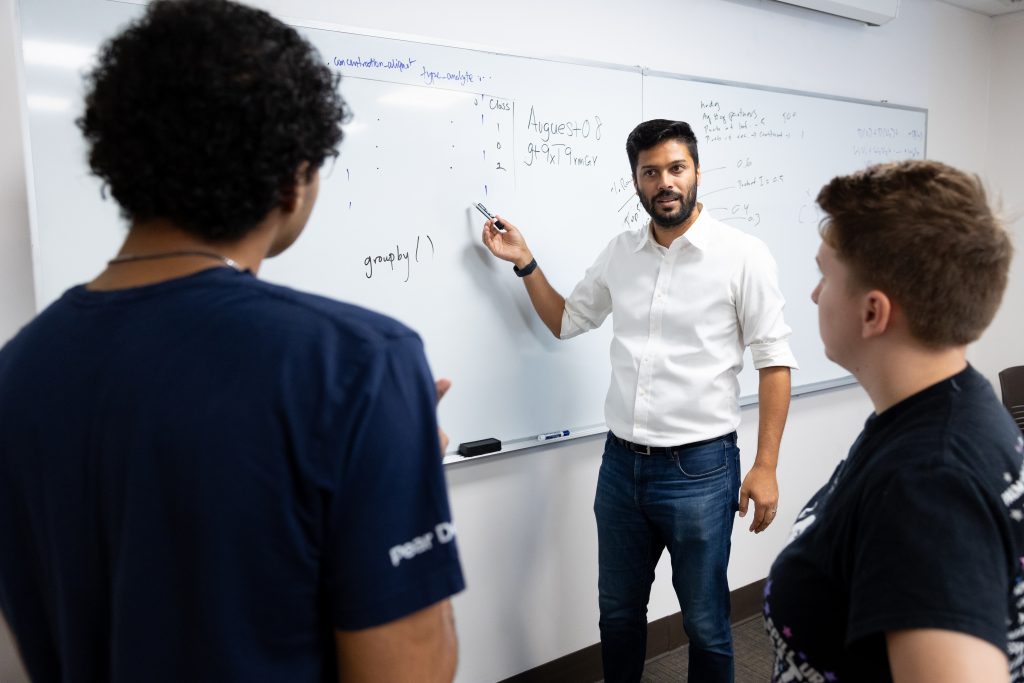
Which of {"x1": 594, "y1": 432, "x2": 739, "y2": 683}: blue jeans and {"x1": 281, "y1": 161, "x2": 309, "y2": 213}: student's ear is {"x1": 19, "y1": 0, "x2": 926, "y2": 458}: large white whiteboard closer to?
{"x1": 594, "y1": 432, "x2": 739, "y2": 683}: blue jeans

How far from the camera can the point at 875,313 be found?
0.87 metres

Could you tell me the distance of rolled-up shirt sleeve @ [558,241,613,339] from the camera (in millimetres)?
2139

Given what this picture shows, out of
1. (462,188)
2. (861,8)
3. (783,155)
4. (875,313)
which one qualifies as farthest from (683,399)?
(861,8)

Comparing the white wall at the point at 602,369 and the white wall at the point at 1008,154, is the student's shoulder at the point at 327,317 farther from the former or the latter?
the white wall at the point at 1008,154

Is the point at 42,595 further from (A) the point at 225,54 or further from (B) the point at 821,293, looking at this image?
(B) the point at 821,293

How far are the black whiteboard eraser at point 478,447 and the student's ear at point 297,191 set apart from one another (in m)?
1.40

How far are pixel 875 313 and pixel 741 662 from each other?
6.72 ft

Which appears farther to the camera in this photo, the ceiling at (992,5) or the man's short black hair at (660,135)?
the ceiling at (992,5)

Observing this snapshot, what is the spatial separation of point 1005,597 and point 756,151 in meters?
2.24

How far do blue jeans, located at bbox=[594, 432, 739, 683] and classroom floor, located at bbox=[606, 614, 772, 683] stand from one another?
0.44m

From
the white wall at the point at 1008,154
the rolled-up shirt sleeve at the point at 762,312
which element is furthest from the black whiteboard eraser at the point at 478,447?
the white wall at the point at 1008,154

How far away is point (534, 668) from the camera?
2.32 m

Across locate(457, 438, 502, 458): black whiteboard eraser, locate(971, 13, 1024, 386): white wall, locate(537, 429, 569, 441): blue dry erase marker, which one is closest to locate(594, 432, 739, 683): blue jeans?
locate(537, 429, 569, 441): blue dry erase marker

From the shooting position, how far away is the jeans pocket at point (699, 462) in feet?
6.31
